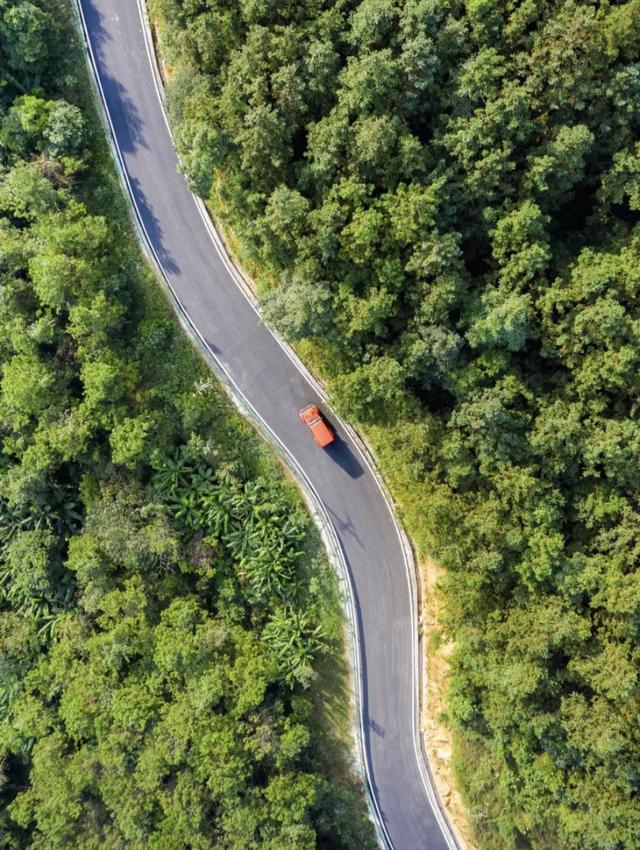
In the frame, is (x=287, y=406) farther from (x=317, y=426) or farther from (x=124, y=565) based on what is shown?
(x=124, y=565)

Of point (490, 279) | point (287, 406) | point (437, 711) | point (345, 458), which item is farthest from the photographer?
point (287, 406)

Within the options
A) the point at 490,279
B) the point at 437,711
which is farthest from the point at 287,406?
the point at 437,711

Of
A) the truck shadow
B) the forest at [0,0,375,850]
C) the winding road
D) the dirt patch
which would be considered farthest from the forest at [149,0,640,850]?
the forest at [0,0,375,850]

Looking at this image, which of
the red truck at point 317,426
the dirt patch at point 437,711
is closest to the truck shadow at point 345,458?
the red truck at point 317,426

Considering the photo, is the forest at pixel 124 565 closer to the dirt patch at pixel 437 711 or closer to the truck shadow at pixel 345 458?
the truck shadow at pixel 345 458

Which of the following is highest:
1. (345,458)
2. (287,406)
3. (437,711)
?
(287,406)

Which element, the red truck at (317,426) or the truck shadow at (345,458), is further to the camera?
the truck shadow at (345,458)

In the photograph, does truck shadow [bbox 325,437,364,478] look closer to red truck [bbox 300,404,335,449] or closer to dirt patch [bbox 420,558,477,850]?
red truck [bbox 300,404,335,449]
